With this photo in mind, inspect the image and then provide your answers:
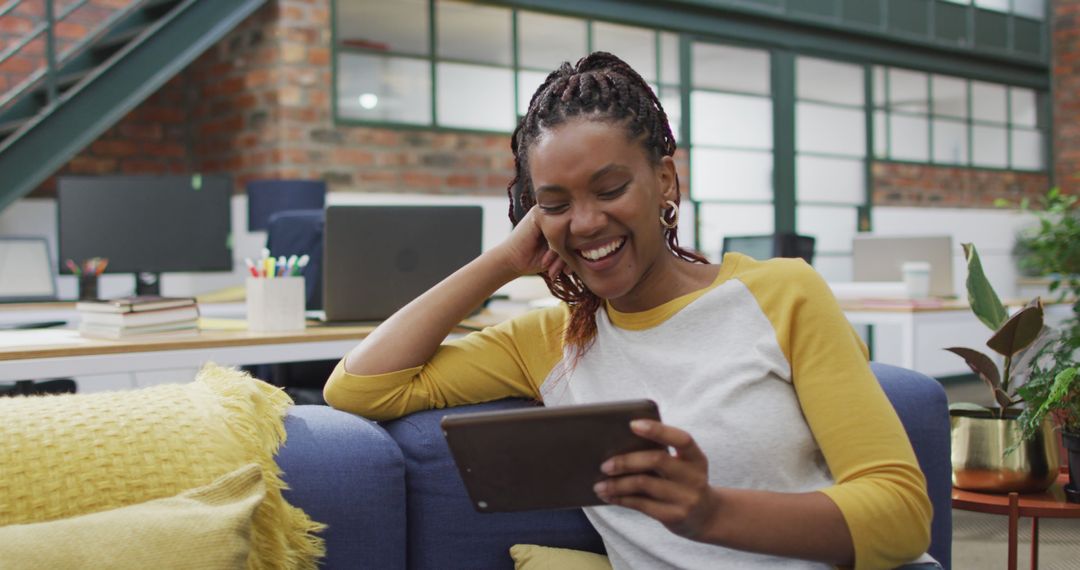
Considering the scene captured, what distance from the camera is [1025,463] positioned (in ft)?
5.39

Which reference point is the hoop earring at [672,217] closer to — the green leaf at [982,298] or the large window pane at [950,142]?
the green leaf at [982,298]

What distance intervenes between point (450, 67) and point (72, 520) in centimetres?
449

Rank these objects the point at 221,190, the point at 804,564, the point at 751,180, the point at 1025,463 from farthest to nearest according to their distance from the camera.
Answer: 1. the point at 751,180
2. the point at 221,190
3. the point at 1025,463
4. the point at 804,564

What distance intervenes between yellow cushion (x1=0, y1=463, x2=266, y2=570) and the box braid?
52 centimetres

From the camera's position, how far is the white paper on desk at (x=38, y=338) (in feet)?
6.72

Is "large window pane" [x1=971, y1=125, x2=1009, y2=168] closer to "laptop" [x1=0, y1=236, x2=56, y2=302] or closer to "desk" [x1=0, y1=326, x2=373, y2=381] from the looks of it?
"laptop" [x1=0, y1=236, x2=56, y2=302]

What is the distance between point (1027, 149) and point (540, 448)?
878cm

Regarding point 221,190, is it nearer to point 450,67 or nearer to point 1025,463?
point 450,67

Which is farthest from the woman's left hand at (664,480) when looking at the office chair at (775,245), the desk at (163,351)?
the office chair at (775,245)

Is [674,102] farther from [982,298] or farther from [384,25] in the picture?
[982,298]

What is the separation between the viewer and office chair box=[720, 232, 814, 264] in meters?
4.17

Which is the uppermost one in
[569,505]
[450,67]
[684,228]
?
[450,67]

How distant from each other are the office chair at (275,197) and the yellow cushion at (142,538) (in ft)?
10.8

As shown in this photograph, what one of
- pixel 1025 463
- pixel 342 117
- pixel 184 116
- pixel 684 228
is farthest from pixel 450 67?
pixel 1025 463
